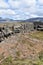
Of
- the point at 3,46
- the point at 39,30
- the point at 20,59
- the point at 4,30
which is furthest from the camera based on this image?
the point at 39,30

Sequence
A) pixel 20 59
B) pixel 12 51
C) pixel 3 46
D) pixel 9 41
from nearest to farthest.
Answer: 1. pixel 20 59
2. pixel 12 51
3. pixel 3 46
4. pixel 9 41

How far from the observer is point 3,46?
121 feet

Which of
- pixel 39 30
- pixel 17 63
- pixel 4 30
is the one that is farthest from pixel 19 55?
pixel 39 30

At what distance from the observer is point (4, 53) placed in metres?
33.4

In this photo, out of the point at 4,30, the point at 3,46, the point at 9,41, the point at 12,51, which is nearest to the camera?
the point at 12,51

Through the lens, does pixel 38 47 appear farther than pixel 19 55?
Yes

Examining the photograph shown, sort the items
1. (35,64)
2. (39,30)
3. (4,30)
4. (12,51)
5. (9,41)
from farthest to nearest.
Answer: (39,30), (4,30), (9,41), (12,51), (35,64)

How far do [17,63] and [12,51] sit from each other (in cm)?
514

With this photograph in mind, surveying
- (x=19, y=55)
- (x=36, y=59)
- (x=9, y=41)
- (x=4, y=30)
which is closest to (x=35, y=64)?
(x=36, y=59)

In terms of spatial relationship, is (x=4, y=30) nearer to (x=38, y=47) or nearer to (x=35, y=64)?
(x=38, y=47)

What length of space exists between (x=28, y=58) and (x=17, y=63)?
3.17 meters

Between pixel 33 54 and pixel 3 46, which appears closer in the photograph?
pixel 33 54

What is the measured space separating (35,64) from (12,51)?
22.0 ft

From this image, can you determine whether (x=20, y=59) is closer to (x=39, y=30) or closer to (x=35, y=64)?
(x=35, y=64)
